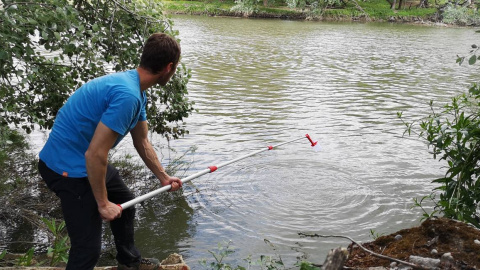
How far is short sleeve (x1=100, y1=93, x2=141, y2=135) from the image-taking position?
2.93m

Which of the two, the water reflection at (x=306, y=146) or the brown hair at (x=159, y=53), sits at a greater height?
the brown hair at (x=159, y=53)

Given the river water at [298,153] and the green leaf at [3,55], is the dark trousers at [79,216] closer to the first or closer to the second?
the green leaf at [3,55]

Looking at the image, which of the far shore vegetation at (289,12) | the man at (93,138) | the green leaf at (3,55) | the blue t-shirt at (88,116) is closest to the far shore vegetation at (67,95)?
the green leaf at (3,55)

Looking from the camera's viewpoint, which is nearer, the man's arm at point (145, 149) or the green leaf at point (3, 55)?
the man's arm at point (145, 149)

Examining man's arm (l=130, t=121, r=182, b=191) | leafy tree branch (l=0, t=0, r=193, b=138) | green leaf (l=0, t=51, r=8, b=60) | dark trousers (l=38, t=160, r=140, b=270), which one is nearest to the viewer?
dark trousers (l=38, t=160, r=140, b=270)

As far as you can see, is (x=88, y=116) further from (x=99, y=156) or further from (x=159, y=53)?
(x=159, y=53)

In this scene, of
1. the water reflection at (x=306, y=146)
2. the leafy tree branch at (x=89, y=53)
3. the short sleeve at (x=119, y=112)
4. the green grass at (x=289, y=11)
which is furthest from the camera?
the green grass at (x=289, y=11)

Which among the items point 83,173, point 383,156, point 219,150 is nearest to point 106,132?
point 83,173

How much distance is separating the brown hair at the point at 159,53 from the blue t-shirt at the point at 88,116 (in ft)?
0.37

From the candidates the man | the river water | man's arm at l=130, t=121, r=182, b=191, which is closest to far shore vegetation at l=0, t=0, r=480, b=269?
the river water

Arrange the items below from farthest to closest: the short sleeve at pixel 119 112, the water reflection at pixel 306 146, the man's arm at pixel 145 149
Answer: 1. the water reflection at pixel 306 146
2. the man's arm at pixel 145 149
3. the short sleeve at pixel 119 112

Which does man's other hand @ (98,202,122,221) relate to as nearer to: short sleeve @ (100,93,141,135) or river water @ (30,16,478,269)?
short sleeve @ (100,93,141,135)

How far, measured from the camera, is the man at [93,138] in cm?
296

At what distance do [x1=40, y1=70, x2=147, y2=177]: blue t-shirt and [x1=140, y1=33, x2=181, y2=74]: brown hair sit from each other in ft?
0.37
